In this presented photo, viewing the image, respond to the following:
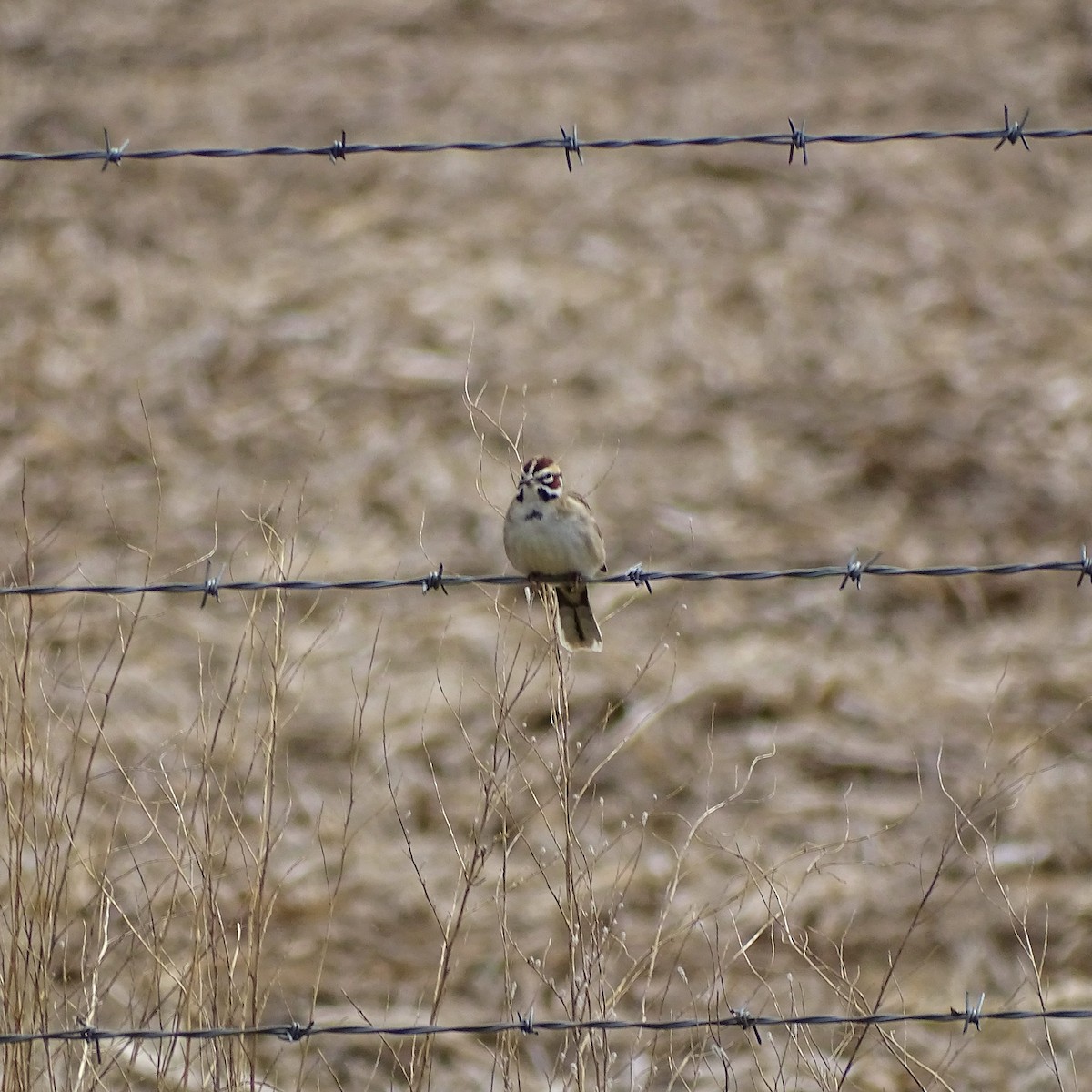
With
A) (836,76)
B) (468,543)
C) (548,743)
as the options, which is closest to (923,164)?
(836,76)

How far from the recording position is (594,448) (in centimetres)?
1149

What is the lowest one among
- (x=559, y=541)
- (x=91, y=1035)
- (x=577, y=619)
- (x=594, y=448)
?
(x=91, y=1035)

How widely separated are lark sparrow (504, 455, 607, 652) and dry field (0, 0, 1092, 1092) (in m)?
2.31

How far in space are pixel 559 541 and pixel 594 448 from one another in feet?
17.8

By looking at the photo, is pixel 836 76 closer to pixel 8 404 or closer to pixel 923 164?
pixel 923 164

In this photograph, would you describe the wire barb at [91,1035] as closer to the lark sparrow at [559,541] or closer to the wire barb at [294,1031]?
the wire barb at [294,1031]

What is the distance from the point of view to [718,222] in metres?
12.9

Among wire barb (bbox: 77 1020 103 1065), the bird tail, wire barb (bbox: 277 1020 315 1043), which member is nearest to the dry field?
the bird tail

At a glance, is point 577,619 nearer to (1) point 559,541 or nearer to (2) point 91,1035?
(1) point 559,541

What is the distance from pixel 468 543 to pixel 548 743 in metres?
1.46

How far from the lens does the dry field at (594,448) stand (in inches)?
375

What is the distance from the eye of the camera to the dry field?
375 inches

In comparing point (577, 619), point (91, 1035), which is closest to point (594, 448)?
point (577, 619)

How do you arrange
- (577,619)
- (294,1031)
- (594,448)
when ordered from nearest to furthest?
(294,1031)
(577,619)
(594,448)
